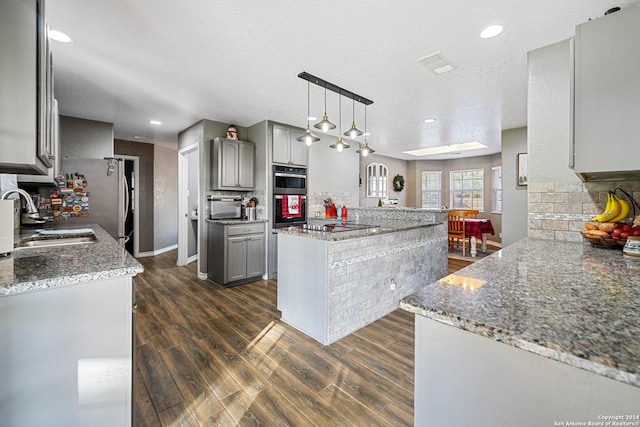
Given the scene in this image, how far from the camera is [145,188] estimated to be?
5.94 meters

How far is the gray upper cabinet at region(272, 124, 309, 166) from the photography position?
4.46 m

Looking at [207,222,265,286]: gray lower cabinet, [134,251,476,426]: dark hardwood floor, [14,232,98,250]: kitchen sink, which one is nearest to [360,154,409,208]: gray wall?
[207,222,265,286]: gray lower cabinet

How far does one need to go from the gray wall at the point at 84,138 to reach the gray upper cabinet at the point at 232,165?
171 cm

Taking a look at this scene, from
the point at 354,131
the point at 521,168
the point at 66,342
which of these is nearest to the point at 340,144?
the point at 354,131

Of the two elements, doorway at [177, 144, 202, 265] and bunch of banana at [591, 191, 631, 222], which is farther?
doorway at [177, 144, 202, 265]

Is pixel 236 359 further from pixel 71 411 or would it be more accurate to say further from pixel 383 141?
pixel 383 141

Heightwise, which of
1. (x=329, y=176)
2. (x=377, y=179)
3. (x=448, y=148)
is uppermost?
(x=448, y=148)

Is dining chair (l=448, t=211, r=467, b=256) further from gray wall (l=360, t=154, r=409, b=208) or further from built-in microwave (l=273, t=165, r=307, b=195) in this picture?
built-in microwave (l=273, t=165, r=307, b=195)

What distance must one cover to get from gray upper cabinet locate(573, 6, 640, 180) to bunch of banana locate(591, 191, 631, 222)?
1.61 ft

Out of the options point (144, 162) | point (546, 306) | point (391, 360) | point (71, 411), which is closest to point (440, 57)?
point (546, 306)

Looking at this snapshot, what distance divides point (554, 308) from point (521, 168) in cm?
478

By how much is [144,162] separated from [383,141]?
5.15m

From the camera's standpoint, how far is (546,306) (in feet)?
2.49

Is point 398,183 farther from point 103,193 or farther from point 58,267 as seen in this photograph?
point 58,267
